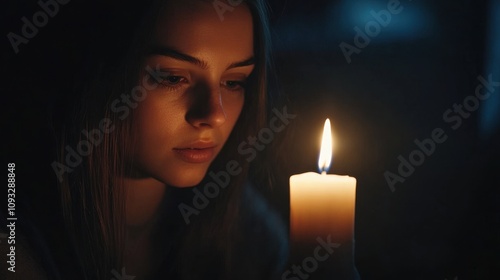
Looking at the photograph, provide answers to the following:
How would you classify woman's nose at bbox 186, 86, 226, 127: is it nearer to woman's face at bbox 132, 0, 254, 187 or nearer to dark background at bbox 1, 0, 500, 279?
woman's face at bbox 132, 0, 254, 187

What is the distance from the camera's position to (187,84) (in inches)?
38.5

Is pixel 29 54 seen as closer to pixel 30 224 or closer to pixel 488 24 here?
pixel 30 224

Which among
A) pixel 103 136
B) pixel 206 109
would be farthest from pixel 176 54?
pixel 103 136

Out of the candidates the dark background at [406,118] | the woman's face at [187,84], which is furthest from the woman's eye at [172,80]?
the dark background at [406,118]

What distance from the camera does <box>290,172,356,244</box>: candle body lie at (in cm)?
65

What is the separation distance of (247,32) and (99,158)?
375 millimetres

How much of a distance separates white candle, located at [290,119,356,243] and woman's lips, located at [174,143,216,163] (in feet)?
1.28

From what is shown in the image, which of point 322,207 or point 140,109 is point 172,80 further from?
point 322,207

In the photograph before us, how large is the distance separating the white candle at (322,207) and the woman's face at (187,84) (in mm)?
347

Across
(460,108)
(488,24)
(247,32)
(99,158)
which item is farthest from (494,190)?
(99,158)

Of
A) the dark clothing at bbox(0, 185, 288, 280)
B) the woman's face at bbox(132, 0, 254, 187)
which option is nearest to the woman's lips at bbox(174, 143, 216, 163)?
the woman's face at bbox(132, 0, 254, 187)

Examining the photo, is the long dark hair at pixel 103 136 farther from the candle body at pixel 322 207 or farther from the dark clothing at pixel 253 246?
the candle body at pixel 322 207

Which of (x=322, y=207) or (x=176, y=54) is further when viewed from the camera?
(x=176, y=54)

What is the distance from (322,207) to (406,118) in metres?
0.62
